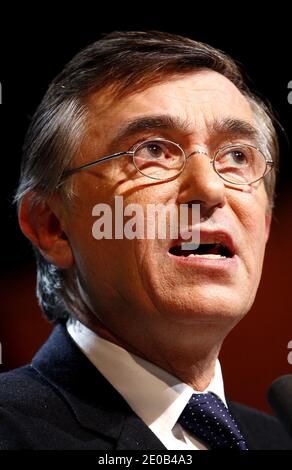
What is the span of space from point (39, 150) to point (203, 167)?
433 millimetres

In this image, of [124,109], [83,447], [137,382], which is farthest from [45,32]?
[83,447]

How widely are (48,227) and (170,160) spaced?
0.34 metres

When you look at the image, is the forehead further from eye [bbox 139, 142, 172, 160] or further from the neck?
the neck

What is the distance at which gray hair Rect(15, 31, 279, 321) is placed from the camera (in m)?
1.49

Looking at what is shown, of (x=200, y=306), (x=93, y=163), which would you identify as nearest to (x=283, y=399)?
(x=200, y=306)

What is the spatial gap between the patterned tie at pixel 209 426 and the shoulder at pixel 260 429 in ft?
1.00

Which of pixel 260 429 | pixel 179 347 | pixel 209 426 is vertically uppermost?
pixel 179 347

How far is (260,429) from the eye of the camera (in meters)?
1.84

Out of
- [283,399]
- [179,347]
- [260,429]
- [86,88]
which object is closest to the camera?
[283,399]

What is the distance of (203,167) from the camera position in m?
1.36

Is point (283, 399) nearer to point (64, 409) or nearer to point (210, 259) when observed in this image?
point (210, 259)

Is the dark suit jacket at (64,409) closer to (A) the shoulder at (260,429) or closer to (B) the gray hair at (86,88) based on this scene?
(B) the gray hair at (86,88)

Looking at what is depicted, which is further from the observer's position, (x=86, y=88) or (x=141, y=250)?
(x=86, y=88)

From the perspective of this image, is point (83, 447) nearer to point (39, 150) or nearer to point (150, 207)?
point (150, 207)
